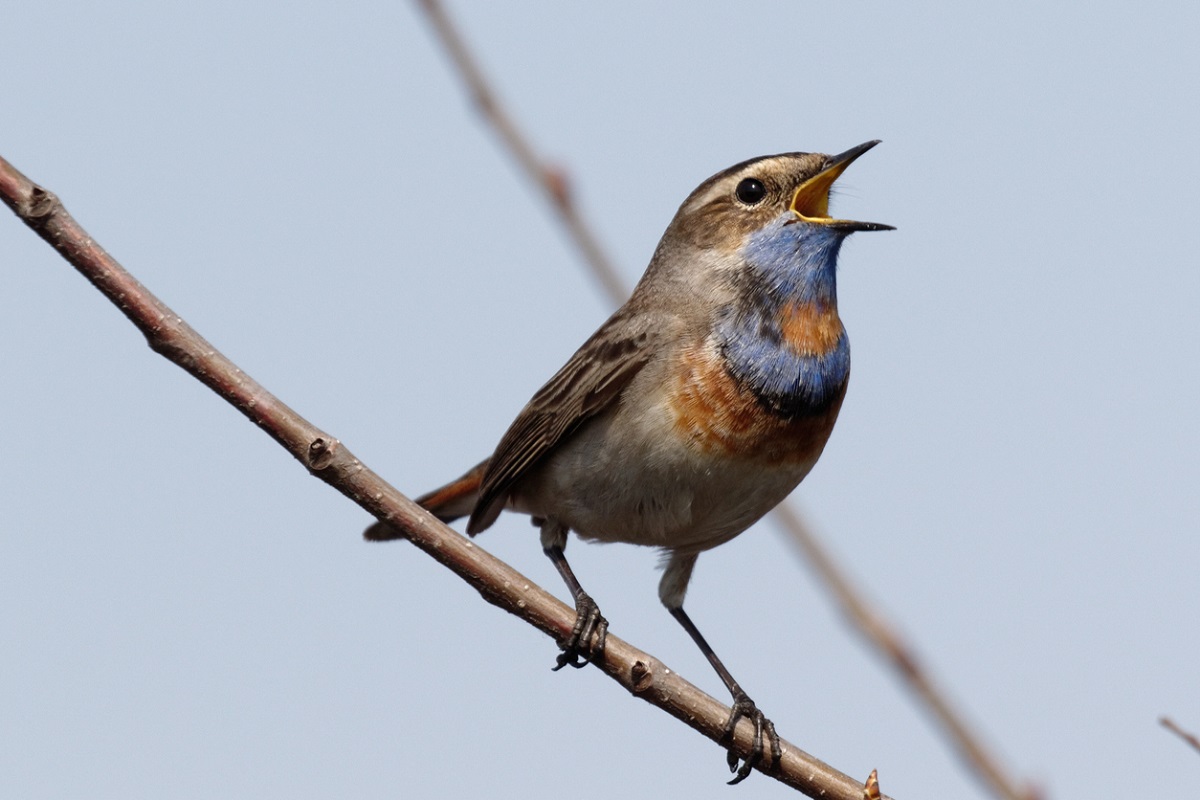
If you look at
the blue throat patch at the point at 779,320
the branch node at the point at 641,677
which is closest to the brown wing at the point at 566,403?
the blue throat patch at the point at 779,320

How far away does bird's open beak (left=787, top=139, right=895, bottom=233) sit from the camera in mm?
7734

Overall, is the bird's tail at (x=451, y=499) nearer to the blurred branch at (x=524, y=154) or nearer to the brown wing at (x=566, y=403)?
the brown wing at (x=566, y=403)

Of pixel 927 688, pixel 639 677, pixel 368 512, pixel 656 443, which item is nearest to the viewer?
pixel 927 688

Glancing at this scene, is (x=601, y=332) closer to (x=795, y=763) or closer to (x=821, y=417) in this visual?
(x=821, y=417)

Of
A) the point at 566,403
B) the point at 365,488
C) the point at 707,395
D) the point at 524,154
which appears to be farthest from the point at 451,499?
the point at 524,154

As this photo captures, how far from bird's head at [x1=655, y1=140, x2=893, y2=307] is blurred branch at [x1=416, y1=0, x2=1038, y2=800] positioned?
10.9 feet

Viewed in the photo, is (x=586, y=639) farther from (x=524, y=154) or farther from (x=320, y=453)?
(x=524, y=154)

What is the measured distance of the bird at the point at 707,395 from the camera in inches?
287

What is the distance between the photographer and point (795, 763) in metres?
6.21

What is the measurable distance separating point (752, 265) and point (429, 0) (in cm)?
387

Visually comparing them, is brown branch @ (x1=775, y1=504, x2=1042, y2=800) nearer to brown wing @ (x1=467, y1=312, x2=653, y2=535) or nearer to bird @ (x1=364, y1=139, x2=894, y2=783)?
bird @ (x1=364, y1=139, x2=894, y2=783)

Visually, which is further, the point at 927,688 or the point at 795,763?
the point at 795,763

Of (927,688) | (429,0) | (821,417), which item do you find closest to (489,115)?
(429,0)

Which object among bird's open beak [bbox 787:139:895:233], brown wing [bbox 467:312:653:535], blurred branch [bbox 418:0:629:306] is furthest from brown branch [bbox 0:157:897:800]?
bird's open beak [bbox 787:139:895:233]
